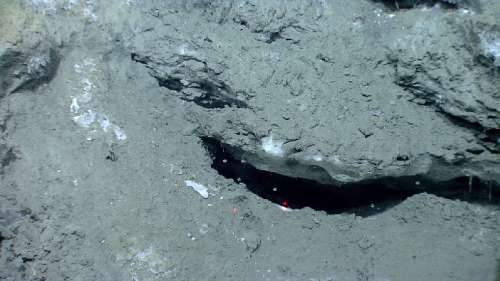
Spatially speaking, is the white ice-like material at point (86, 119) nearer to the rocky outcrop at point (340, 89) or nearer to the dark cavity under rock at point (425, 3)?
the rocky outcrop at point (340, 89)

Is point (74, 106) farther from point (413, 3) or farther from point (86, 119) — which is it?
point (413, 3)

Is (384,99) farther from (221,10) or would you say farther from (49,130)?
(49,130)

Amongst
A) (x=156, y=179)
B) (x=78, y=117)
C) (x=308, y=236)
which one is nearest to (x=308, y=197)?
(x=308, y=236)

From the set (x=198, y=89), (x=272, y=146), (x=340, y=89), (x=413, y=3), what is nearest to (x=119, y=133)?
(x=198, y=89)

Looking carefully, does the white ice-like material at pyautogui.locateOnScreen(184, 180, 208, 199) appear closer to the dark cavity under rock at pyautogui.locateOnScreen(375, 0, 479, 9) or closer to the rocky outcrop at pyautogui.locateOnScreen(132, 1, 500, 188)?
the rocky outcrop at pyautogui.locateOnScreen(132, 1, 500, 188)

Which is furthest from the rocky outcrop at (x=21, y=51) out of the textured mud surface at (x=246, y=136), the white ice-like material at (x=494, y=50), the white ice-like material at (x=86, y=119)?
A: the white ice-like material at (x=494, y=50)
